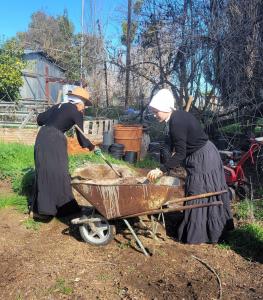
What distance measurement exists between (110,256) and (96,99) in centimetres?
1214

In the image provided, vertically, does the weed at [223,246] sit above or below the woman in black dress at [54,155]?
below

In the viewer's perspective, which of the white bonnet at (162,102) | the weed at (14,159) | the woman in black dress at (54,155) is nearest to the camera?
the white bonnet at (162,102)

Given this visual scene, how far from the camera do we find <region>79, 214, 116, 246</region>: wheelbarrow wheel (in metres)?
4.46

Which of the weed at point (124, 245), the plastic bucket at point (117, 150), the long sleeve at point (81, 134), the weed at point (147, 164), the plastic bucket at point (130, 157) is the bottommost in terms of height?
the weed at point (124, 245)

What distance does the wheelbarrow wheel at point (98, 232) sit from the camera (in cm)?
446

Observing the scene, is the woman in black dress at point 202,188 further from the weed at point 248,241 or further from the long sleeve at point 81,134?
the long sleeve at point 81,134

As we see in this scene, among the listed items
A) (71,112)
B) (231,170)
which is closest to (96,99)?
(231,170)

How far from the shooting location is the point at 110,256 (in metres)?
4.28

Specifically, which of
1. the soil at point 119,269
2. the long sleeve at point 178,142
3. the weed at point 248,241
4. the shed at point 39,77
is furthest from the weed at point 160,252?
the shed at point 39,77

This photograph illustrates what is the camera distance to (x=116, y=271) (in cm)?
392

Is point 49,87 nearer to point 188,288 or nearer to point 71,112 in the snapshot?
point 71,112

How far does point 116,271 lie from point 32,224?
178cm

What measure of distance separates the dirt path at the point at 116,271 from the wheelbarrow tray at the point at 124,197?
0.54 m

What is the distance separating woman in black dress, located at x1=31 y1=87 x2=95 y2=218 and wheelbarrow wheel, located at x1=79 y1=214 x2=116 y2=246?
737 mm
